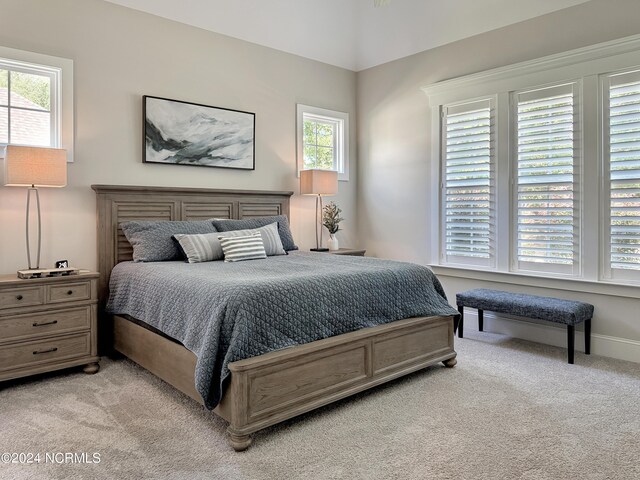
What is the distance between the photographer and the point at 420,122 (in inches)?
196

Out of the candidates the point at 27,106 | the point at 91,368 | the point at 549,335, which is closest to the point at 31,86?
the point at 27,106

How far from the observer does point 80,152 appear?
3.71 metres

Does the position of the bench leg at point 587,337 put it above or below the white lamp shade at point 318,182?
below

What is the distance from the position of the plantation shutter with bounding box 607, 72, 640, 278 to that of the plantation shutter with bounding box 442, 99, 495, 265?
0.99 meters

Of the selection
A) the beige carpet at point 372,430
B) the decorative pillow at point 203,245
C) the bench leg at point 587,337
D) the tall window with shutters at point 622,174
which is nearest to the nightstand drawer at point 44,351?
the beige carpet at point 372,430

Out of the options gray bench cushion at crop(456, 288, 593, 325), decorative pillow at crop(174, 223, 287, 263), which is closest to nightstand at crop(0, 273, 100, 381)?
decorative pillow at crop(174, 223, 287, 263)

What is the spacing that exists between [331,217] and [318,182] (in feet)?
1.84

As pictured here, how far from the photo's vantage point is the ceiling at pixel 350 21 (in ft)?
13.8

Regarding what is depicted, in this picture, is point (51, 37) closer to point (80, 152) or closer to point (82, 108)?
point (82, 108)

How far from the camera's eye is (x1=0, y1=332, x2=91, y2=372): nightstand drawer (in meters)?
2.97

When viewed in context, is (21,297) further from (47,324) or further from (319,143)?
(319,143)

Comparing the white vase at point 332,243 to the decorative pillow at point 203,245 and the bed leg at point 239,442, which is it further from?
the bed leg at point 239,442

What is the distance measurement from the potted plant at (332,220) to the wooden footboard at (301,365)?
2003 millimetres

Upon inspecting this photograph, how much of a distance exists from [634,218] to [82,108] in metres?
4.37
